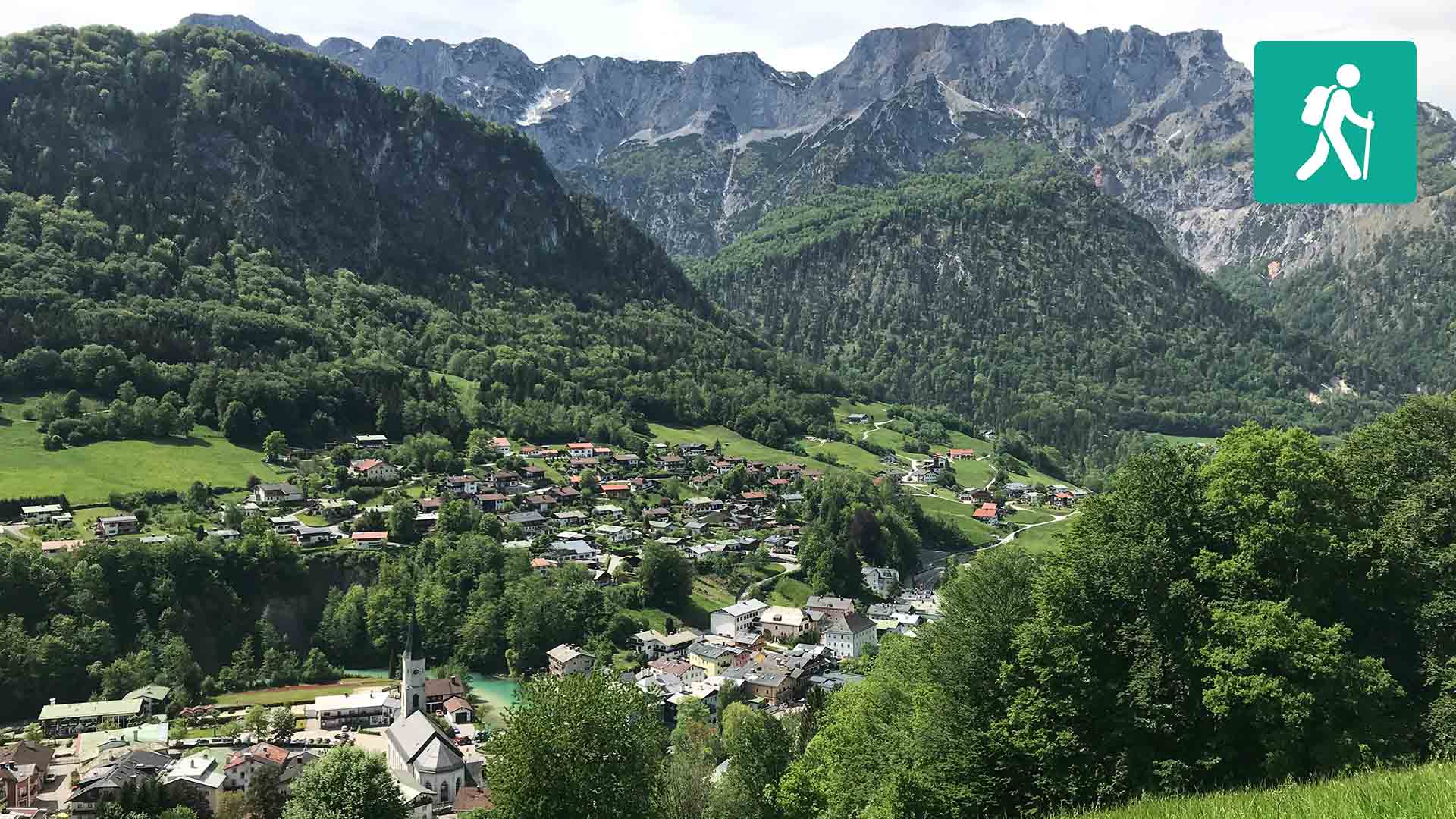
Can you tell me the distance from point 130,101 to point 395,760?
6616 inches

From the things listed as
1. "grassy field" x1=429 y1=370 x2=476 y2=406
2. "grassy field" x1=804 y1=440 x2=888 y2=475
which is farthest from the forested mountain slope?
"grassy field" x1=804 y1=440 x2=888 y2=475

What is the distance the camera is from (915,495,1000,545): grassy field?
13188 cm

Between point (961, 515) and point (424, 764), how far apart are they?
94.6 metres

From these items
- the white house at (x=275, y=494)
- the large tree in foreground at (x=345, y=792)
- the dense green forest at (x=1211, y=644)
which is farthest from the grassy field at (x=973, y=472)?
the dense green forest at (x=1211, y=644)

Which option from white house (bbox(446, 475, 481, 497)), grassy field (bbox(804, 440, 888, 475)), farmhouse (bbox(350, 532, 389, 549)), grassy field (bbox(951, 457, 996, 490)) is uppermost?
white house (bbox(446, 475, 481, 497))

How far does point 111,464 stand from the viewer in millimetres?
105562

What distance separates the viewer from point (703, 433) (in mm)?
171750

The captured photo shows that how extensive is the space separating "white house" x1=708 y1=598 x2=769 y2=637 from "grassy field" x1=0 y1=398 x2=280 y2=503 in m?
49.7

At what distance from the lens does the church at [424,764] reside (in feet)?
180

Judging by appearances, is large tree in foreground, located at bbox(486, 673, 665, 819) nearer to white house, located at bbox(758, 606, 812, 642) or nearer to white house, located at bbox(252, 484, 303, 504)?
white house, located at bbox(758, 606, 812, 642)

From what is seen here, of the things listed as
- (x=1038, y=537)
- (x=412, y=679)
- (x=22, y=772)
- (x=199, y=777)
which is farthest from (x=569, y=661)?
(x=1038, y=537)

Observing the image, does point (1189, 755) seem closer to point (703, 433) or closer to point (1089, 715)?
point (1089, 715)

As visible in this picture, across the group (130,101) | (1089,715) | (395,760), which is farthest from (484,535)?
(130,101)

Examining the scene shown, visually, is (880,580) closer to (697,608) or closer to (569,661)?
(697,608)
